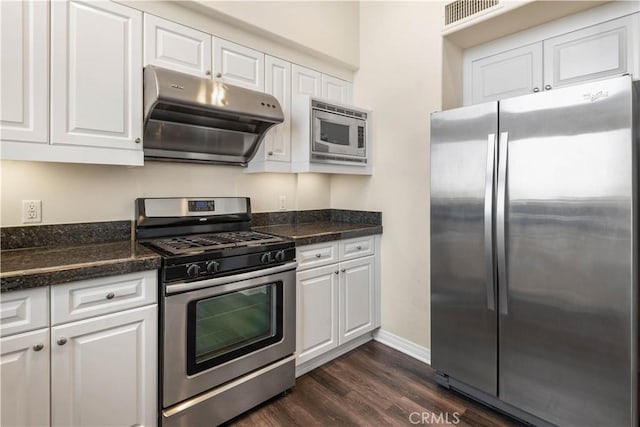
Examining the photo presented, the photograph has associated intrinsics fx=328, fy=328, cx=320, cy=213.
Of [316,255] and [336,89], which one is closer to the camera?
[316,255]

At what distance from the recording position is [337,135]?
268cm

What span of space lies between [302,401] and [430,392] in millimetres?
849

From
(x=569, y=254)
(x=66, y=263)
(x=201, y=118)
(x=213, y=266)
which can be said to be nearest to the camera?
(x=66, y=263)

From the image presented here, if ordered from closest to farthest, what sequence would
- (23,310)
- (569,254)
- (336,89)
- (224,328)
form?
(23,310) < (569,254) < (224,328) < (336,89)

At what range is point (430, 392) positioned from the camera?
7.13ft

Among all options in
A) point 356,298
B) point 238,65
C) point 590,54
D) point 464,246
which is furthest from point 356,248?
point 590,54

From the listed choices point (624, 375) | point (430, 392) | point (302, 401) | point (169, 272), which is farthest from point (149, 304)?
point (624, 375)

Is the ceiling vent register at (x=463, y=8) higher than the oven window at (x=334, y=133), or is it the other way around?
A: the ceiling vent register at (x=463, y=8)

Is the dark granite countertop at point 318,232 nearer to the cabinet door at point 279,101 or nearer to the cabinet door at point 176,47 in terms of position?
the cabinet door at point 279,101

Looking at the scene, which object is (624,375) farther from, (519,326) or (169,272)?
(169,272)

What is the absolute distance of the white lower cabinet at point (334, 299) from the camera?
2299mm

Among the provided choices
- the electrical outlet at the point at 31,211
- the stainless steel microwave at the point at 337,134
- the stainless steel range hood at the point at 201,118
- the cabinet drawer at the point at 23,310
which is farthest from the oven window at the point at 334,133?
the cabinet drawer at the point at 23,310

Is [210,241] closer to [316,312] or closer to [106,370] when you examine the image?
[106,370]

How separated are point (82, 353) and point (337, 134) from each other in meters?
2.13
